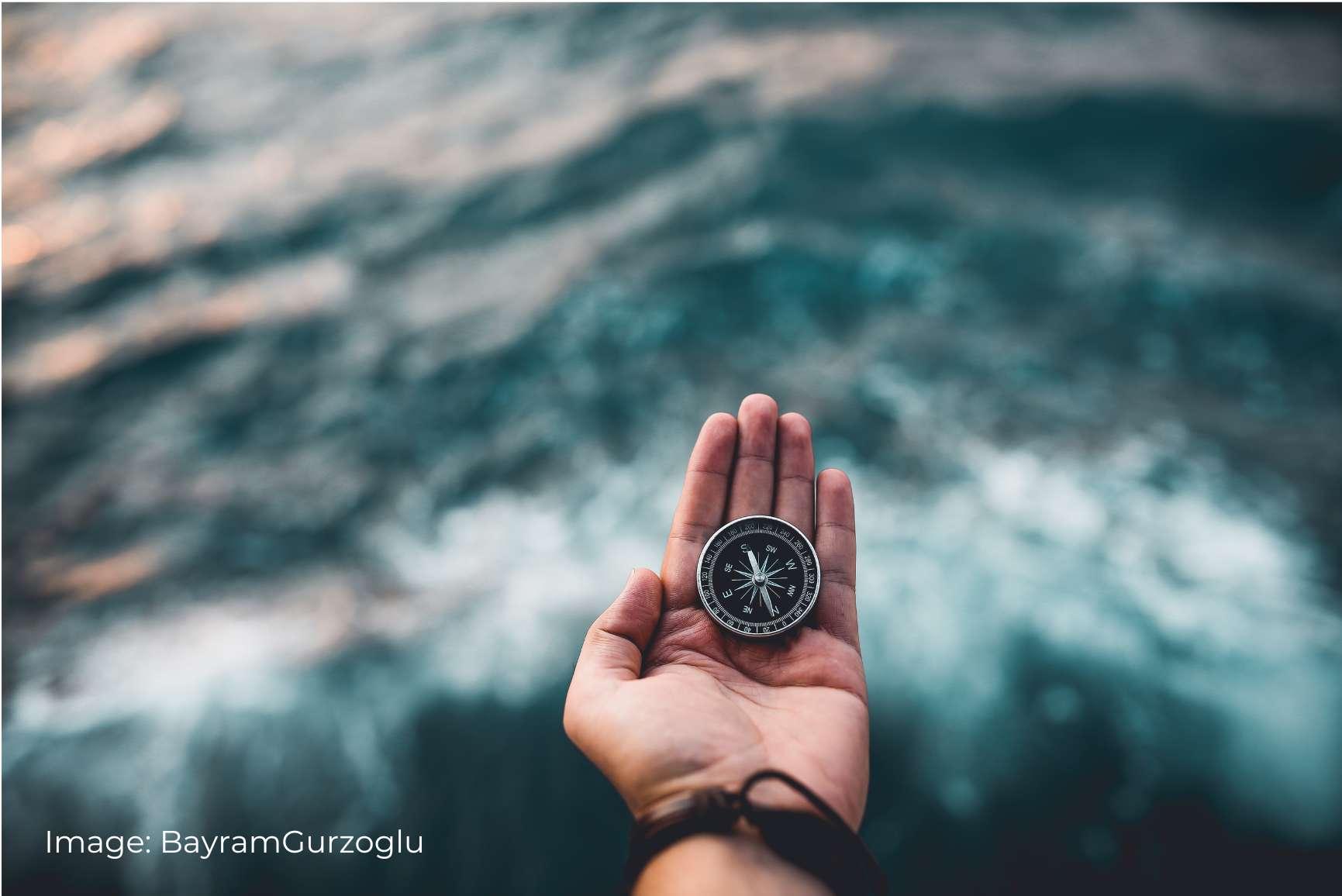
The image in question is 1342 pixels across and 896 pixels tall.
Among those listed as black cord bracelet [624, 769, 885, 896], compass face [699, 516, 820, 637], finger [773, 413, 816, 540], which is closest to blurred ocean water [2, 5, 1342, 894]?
compass face [699, 516, 820, 637]

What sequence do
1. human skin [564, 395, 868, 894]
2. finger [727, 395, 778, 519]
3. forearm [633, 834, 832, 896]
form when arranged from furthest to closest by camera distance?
finger [727, 395, 778, 519] → human skin [564, 395, 868, 894] → forearm [633, 834, 832, 896]

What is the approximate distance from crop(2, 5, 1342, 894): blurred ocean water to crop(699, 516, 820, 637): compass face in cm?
254

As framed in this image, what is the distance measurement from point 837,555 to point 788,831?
67.2 inches

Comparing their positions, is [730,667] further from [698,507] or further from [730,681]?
[698,507]

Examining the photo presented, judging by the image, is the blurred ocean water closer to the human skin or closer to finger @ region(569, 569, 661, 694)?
the human skin

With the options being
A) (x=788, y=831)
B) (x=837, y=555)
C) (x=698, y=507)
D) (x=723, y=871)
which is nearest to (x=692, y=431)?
(x=698, y=507)

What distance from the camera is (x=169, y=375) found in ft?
36.1

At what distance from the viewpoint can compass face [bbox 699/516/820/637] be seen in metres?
4.45

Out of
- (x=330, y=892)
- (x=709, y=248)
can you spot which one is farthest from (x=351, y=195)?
(x=330, y=892)

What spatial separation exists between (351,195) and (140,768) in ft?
32.5

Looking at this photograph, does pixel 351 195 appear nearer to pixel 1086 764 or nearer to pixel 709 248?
pixel 709 248

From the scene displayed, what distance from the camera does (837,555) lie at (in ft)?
→ 15.3

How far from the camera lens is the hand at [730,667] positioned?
3627mm

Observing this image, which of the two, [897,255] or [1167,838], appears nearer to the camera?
[1167,838]
